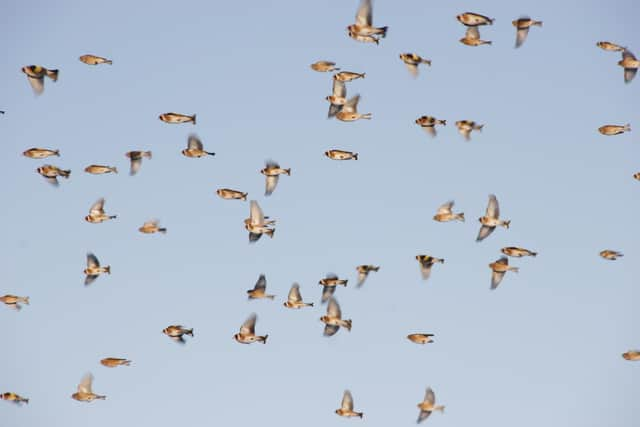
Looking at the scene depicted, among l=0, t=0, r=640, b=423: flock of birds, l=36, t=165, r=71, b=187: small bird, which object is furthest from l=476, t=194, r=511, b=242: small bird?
l=36, t=165, r=71, b=187: small bird

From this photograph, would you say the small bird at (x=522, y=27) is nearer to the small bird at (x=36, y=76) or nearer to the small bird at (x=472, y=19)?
the small bird at (x=472, y=19)

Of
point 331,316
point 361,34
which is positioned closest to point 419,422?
point 331,316

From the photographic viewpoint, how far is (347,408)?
105 m

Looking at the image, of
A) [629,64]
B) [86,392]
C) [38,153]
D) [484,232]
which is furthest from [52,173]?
[629,64]

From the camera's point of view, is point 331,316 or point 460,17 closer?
point 460,17

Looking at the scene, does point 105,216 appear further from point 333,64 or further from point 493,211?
point 493,211

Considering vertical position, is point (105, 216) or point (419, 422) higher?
point (105, 216)

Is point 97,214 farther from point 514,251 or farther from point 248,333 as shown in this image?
point 514,251

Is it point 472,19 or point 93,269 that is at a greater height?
point 472,19

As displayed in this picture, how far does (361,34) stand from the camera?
3676 inches

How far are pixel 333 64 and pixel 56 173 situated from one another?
1785 cm

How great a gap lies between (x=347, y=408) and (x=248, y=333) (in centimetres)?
831

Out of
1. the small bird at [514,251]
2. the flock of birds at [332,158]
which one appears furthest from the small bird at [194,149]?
the small bird at [514,251]

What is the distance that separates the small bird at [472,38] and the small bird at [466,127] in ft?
17.0
